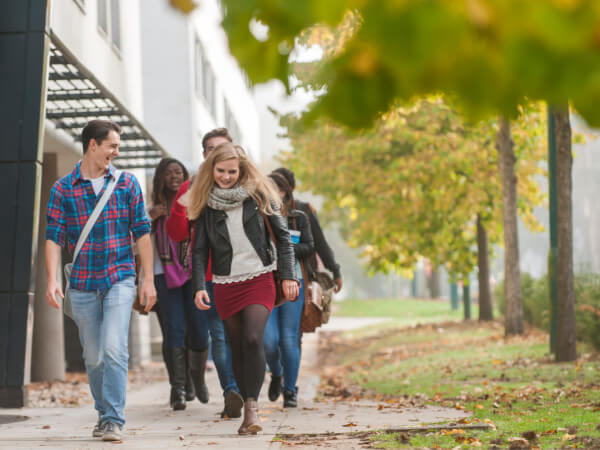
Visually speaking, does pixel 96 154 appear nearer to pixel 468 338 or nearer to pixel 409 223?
pixel 468 338

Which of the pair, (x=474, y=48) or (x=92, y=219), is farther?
(x=92, y=219)

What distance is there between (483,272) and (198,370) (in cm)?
1399

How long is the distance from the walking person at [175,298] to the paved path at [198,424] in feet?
1.01

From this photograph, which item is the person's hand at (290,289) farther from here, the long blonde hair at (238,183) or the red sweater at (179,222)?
the red sweater at (179,222)

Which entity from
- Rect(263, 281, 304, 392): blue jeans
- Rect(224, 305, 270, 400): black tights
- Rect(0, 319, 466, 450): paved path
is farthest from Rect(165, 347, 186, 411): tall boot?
Rect(224, 305, 270, 400): black tights

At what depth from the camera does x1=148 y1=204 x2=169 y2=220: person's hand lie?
778cm

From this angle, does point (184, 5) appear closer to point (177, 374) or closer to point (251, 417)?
point (251, 417)

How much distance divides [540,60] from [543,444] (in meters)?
4.13

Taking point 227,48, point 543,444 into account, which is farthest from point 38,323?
point 227,48

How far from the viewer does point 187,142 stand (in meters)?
21.8

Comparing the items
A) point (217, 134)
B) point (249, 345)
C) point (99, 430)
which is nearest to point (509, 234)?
point (217, 134)

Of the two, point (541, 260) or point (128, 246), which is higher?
point (541, 260)

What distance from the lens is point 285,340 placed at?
25.4 ft

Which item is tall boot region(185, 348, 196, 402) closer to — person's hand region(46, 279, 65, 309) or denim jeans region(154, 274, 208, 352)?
denim jeans region(154, 274, 208, 352)
